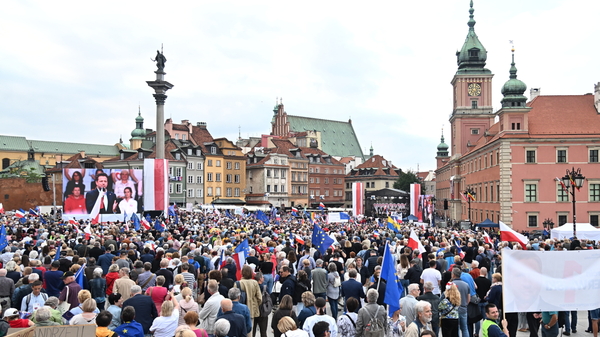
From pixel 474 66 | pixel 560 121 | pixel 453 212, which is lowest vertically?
pixel 453 212

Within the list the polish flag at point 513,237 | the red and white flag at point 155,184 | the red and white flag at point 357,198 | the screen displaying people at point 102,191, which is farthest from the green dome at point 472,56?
the polish flag at point 513,237

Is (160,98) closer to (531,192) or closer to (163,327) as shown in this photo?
(531,192)

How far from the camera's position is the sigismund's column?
50.1 metres

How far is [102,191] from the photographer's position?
3994cm

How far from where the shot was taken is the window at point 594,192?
158 feet

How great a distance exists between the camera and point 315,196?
10138cm

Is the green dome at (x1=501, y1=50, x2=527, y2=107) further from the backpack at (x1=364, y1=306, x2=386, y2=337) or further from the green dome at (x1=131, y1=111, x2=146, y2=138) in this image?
the green dome at (x1=131, y1=111, x2=146, y2=138)

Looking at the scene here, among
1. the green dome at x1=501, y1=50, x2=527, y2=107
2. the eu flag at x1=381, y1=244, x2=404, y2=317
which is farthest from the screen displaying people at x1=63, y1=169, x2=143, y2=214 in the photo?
the green dome at x1=501, y1=50, x2=527, y2=107

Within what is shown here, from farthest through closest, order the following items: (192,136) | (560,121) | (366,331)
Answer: (192,136) → (560,121) → (366,331)

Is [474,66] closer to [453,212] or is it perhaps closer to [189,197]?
[453,212]

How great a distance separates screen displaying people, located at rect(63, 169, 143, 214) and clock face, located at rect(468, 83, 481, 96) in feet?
185

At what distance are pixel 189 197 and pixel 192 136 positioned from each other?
11.6 meters

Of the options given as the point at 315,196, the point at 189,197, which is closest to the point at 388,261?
the point at 189,197

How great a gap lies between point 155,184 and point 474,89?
56.4 metres
